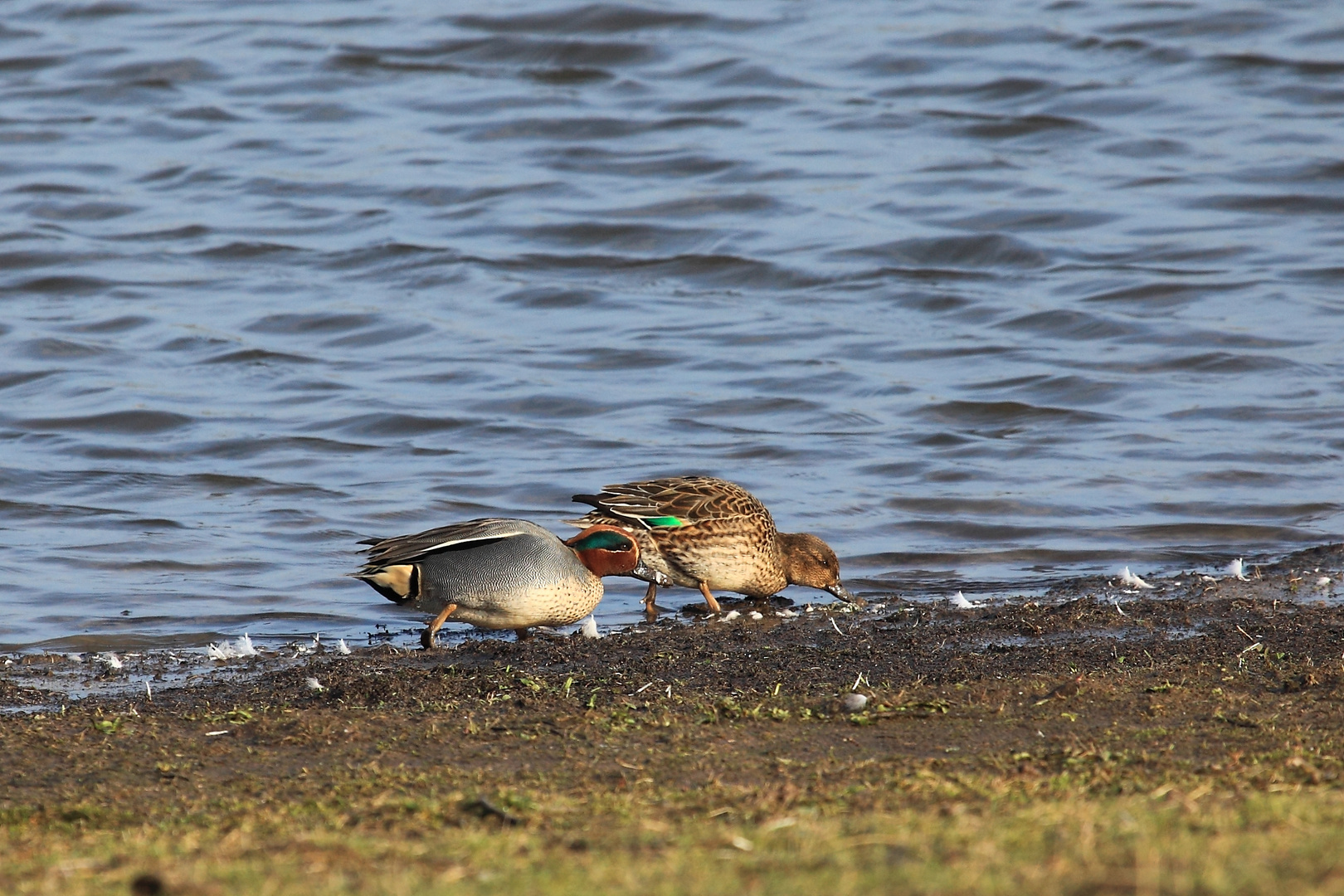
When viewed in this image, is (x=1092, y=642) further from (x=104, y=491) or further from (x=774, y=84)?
(x=774, y=84)

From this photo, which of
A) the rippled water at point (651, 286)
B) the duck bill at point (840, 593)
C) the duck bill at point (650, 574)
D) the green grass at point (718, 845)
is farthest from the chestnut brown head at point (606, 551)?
the green grass at point (718, 845)

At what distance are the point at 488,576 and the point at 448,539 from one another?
0.80ft

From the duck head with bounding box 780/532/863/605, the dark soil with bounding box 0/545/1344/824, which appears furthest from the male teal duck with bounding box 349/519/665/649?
the duck head with bounding box 780/532/863/605

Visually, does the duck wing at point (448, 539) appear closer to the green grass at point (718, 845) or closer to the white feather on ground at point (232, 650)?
the white feather on ground at point (232, 650)

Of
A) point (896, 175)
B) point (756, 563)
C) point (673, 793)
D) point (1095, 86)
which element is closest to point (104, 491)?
point (756, 563)

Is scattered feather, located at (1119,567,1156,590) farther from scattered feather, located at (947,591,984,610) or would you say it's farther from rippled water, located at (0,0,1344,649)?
scattered feather, located at (947,591,984,610)

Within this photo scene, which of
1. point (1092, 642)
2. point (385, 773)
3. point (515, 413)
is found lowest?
point (515, 413)

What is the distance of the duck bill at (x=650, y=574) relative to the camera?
26.5 feet

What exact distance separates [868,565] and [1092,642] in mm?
2478

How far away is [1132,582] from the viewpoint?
792cm

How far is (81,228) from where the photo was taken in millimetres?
16500

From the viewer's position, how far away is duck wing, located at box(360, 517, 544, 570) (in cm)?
704

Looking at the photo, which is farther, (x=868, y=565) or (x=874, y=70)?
(x=874, y=70)

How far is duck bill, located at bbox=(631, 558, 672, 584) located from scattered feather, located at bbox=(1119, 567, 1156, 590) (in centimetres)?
215
